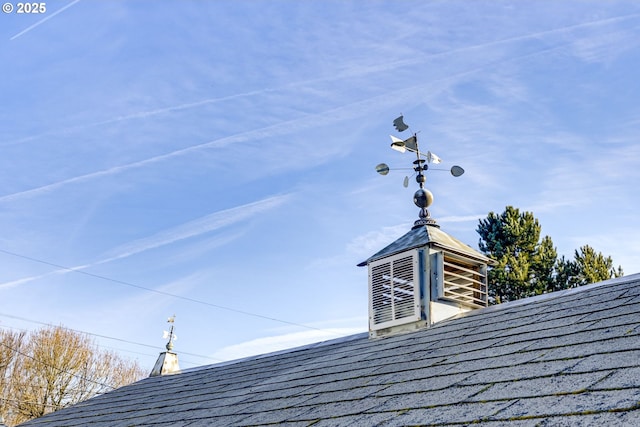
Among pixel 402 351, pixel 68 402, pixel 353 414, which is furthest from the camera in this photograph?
pixel 68 402

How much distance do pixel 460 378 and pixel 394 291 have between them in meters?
4.27

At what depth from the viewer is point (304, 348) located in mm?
10578

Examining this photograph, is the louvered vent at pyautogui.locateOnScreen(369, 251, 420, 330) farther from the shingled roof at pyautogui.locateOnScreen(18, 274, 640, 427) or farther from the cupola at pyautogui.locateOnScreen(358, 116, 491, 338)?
the shingled roof at pyautogui.locateOnScreen(18, 274, 640, 427)

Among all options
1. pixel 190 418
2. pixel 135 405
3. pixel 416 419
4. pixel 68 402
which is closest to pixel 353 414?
pixel 416 419

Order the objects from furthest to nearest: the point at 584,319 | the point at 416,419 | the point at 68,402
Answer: the point at 68,402 < the point at 584,319 < the point at 416,419

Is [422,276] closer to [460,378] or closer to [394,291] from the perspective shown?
[394,291]

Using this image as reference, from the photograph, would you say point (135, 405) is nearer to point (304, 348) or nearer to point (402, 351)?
point (304, 348)

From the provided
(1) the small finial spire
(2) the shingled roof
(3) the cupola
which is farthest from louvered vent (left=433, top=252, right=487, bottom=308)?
(1) the small finial spire

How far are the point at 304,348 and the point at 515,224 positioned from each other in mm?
24606

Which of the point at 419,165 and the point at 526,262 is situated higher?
the point at 526,262

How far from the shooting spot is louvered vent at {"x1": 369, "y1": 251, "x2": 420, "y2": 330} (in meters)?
9.20

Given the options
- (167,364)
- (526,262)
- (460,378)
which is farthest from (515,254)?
(460,378)

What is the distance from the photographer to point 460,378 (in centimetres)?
542

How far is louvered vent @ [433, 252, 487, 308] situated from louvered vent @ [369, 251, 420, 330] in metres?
0.40
